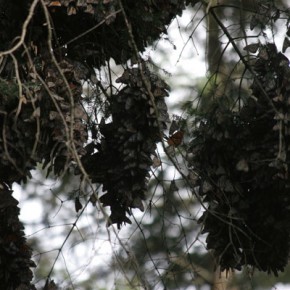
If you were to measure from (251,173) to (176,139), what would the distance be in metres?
0.32

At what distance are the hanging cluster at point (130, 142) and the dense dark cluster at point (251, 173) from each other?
24 centimetres

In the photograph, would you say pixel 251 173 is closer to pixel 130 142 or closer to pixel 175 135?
pixel 175 135

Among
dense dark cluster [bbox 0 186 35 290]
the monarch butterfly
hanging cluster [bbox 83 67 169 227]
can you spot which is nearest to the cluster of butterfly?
the monarch butterfly

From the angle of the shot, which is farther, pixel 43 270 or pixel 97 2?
pixel 43 270

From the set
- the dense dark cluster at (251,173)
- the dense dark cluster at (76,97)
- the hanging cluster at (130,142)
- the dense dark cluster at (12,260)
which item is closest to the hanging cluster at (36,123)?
the dense dark cluster at (76,97)

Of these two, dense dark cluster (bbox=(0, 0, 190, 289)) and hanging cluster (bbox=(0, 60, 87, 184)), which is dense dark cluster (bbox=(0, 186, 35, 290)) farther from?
hanging cluster (bbox=(0, 60, 87, 184))

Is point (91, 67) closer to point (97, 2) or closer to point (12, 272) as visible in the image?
point (97, 2)

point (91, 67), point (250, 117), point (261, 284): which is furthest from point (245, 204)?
point (261, 284)

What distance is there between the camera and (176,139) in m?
3.12

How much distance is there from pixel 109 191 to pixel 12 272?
464 mm

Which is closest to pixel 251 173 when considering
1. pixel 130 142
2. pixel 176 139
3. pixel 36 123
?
pixel 176 139

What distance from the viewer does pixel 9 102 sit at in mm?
2750

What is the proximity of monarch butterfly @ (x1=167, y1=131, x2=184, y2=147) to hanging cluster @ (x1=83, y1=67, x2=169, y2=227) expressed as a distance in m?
0.19

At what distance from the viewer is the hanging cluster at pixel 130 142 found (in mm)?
2859
